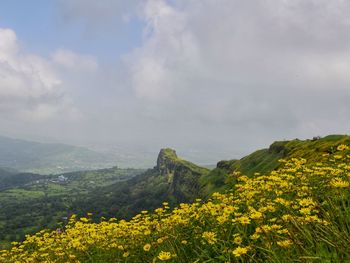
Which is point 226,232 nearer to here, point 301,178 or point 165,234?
point 165,234

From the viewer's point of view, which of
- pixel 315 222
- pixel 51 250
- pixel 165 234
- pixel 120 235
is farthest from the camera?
pixel 51 250

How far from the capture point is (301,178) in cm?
1109

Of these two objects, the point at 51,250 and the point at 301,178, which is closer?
the point at 301,178

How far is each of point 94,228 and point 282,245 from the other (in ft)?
30.0

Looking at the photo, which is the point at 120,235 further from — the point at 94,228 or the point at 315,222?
the point at 315,222

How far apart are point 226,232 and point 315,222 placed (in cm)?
256

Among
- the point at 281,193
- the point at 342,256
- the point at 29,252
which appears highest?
the point at 281,193

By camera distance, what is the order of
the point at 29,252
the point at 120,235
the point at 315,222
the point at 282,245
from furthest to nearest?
the point at 29,252, the point at 120,235, the point at 315,222, the point at 282,245

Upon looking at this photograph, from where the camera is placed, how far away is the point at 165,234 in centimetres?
1082

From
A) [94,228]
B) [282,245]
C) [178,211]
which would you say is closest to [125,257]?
[178,211]

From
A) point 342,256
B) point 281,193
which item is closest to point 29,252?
point 281,193

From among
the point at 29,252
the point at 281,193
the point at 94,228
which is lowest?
the point at 29,252

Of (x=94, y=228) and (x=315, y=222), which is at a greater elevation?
(x=315, y=222)

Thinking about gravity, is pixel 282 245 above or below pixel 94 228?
above
